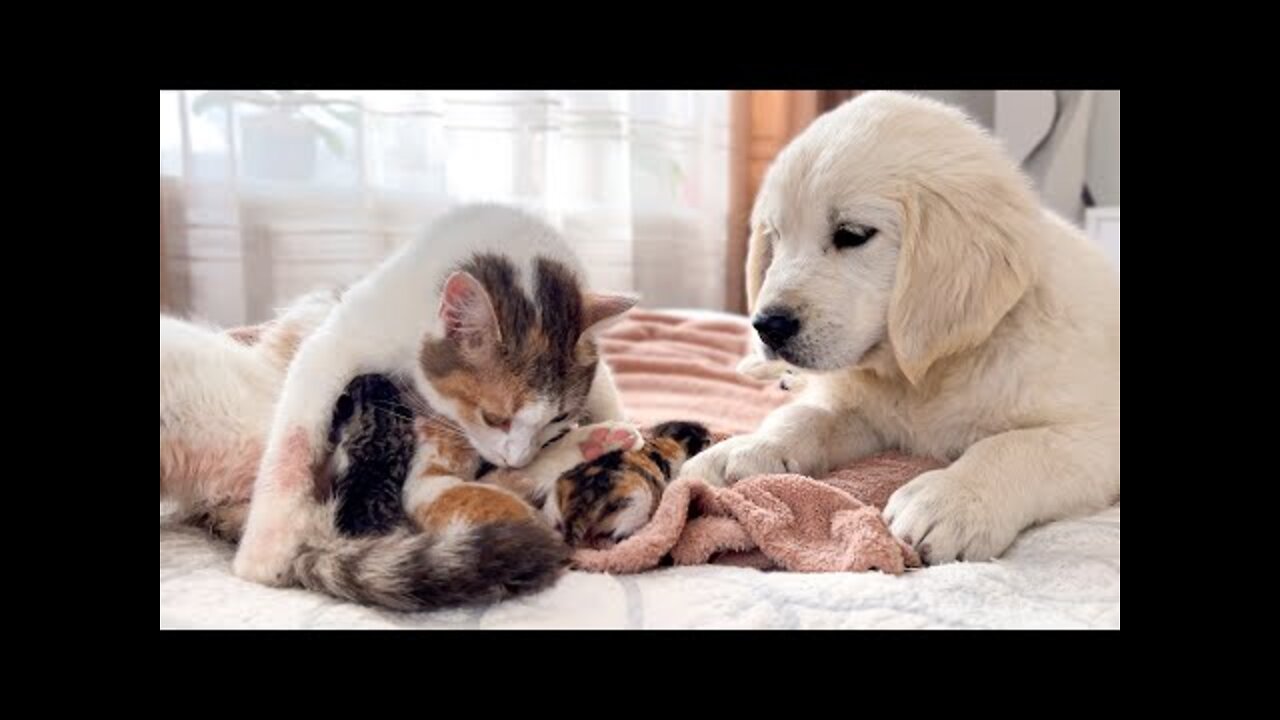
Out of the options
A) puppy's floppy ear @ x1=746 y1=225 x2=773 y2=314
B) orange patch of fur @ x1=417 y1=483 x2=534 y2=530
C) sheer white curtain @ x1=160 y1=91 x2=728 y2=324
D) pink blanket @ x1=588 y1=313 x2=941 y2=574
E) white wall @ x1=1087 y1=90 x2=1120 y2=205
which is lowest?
pink blanket @ x1=588 y1=313 x2=941 y2=574

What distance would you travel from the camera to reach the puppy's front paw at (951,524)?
3.54ft

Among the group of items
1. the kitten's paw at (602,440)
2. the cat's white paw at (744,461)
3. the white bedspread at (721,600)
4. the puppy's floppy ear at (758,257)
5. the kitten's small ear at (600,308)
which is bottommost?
the white bedspread at (721,600)

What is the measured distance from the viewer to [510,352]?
1026mm

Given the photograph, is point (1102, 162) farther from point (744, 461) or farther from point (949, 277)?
point (744, 461)

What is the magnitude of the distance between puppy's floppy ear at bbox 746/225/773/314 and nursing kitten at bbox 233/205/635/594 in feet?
1.54

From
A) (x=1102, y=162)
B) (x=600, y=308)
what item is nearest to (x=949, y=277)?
(x=600, y=308)

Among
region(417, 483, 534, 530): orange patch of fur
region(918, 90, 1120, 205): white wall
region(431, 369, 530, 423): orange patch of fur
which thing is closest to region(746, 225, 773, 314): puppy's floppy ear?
region(431, 369, 530, 423): orange patch of fur

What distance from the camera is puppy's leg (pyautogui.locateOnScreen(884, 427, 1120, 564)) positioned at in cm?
109

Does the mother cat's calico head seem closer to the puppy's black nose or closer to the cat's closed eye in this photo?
the cat's closed eye

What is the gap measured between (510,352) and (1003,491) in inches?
24.0

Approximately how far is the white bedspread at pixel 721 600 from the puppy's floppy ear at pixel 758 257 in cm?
62

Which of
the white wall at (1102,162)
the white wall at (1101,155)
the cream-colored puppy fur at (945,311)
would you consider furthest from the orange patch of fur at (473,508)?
the white wall at (1102,162)

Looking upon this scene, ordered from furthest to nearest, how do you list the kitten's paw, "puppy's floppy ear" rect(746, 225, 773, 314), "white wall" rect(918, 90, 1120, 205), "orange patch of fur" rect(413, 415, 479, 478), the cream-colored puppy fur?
"white wall" rect(918, 90, 1120, 205)
"puppy's floppy ear" rect(746, 225, 773, 314)
the cream-colored puppy fur
the kitten's paw
"orange patch of fur" rect(413, 415, 479, 478)

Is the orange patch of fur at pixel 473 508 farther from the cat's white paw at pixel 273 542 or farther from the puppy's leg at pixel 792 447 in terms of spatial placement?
the puppy's leg at pixel 792 447
